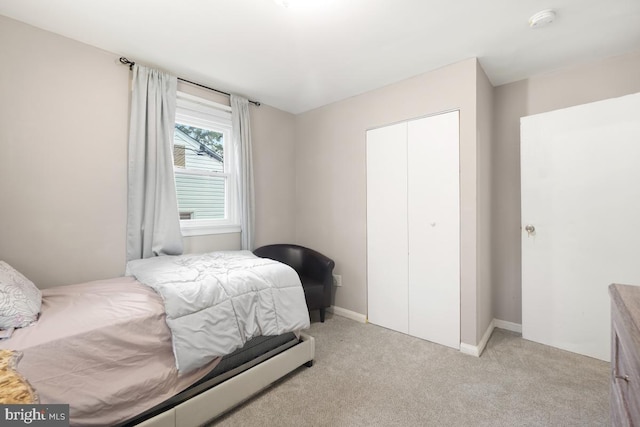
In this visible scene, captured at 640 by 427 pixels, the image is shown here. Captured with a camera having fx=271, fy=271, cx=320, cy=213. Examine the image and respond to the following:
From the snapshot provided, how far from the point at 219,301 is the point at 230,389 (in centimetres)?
50

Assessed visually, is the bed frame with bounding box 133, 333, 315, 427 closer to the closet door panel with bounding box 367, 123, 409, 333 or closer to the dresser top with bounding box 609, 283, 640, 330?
the closet door panel with bounding box 367, 123, 409, 333

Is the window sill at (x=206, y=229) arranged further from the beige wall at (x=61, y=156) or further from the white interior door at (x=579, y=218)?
the white interior door at (x=579, y=218)

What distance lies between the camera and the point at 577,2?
1.60 metres

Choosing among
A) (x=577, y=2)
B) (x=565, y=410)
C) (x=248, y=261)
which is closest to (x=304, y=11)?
(x=577, y=2)

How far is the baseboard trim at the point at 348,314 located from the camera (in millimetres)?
2903

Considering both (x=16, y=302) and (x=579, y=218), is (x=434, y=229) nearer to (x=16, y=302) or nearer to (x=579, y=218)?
(x=579, y=218)

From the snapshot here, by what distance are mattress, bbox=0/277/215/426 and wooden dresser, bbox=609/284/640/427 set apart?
165 centimetres

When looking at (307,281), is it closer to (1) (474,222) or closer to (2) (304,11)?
(1) (474,222)

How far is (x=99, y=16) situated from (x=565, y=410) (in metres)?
3.76

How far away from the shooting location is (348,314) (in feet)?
9.90

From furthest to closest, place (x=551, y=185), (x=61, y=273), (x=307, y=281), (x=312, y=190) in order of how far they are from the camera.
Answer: (x=312, y=190)
(x=307, y=281)
(x=551, y=185)
(x=61, y=273)

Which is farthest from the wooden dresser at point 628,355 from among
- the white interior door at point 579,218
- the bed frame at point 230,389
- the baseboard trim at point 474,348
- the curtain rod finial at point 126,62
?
the curtain rod finial at point 126,62

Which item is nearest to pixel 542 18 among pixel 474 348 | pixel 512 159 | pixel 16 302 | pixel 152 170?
pixel 512 159

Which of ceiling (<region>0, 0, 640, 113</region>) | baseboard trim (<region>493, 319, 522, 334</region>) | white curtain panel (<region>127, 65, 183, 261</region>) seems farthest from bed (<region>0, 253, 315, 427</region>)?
baseboard trim (<region>493, 319, 522, 334</region>)
